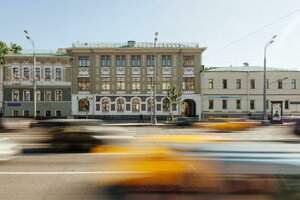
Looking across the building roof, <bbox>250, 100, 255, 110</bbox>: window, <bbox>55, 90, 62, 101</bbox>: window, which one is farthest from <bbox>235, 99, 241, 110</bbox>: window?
<bbox>55, 90, 62, 101</bbox>: window

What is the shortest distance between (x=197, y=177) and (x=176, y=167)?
385 mm

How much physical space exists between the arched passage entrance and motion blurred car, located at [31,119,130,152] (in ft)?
109

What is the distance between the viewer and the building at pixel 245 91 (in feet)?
142

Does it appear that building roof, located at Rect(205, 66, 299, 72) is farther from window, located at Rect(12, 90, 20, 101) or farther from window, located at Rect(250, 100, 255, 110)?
window, located at Rect(12, 90, 20, 101)

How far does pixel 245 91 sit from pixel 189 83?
902 centimetres

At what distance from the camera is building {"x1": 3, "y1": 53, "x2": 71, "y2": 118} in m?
42.6

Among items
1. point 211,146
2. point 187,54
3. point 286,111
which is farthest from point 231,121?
point 286,111

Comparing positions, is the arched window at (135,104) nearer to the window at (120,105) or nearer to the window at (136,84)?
the window at (120,105)

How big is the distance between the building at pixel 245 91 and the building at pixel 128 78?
224 centimetres

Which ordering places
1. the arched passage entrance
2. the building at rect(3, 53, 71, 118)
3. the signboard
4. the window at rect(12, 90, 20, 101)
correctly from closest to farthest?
the signboard < the building at rect(3, 53, 71, 118) < the window at rect(12, 90, 20, 101) < the arched passage entrance

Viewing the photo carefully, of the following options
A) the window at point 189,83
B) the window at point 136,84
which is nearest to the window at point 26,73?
the window at point 136,84

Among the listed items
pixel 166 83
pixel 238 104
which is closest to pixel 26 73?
pixel 166 83

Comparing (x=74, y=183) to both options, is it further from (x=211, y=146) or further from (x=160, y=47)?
(x=160, y=47)

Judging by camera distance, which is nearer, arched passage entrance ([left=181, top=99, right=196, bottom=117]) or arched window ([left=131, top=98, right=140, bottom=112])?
arched window ([left=131, top=98, right=140, bottom=112])
